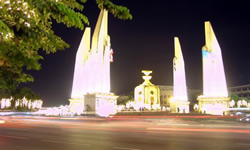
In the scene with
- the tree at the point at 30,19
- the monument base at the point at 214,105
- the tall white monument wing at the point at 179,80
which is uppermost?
the tall white monument wing at the point at 179,80

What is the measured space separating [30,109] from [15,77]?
77226mm

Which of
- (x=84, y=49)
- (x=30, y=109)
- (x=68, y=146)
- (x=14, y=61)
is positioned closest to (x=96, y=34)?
(x=84, y=49)

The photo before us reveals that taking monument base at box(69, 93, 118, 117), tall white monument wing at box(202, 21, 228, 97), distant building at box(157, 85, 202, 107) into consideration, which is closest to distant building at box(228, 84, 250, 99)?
distant building at box(157, 85, 202, 107)

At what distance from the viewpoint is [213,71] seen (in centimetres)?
3997

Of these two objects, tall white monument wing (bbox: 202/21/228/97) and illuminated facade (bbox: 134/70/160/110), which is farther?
illuminated facade (bbox: 134/70/160/110)

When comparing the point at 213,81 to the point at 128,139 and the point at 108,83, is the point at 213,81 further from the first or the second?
the point at 128,139

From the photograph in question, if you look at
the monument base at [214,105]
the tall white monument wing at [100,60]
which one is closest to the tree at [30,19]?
the tall white monument wing at [100,60]

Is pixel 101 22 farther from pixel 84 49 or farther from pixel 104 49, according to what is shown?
pixel 84 49

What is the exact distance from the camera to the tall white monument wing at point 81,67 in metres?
48.4

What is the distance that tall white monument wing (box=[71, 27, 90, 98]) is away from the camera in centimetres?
4841

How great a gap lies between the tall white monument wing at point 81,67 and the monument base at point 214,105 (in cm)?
2260

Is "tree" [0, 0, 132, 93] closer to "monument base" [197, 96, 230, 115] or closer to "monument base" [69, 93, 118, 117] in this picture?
"monument base" [69, 93, 118, 117]

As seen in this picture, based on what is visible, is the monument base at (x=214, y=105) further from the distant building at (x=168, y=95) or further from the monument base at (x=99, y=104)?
the distant building at (x=168, y=95)

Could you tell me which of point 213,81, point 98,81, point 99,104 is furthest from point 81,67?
point 213,81
